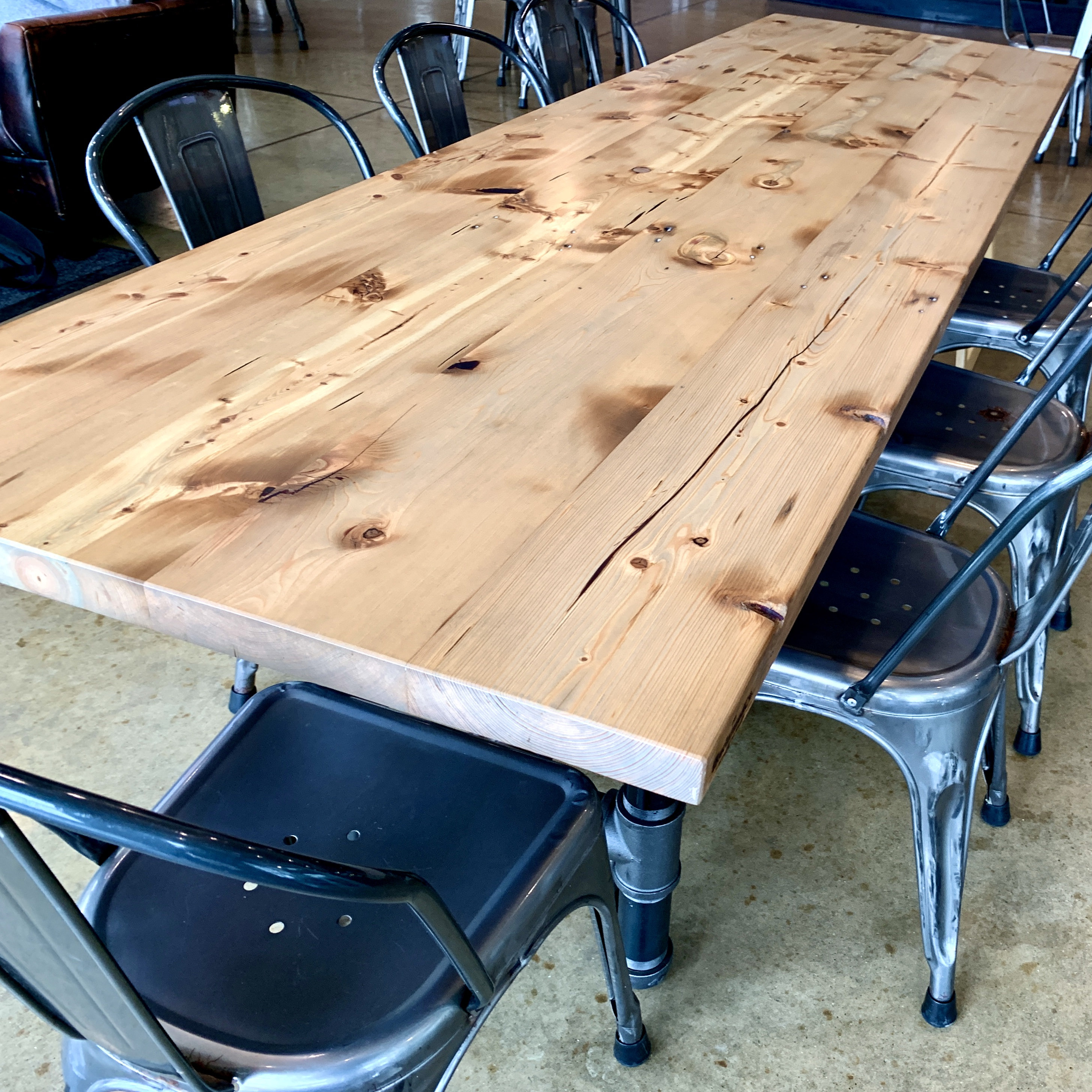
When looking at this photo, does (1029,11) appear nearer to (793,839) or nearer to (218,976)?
(793,839)

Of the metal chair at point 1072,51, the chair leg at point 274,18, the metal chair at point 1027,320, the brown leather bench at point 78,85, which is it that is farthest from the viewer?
the chair leg at point 274,18

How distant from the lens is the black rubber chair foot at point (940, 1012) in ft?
4.03

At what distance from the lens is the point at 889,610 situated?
118cm

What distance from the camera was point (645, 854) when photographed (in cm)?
105

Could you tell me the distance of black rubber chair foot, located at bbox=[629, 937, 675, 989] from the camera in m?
1.24

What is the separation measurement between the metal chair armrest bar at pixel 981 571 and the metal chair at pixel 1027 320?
2.55 ft

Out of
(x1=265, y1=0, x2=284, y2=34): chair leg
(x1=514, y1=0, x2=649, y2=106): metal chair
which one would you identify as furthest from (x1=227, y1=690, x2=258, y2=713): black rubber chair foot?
(x1=265, y1=0, x2=284, y2=34): chair leg

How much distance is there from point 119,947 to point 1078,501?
208cm

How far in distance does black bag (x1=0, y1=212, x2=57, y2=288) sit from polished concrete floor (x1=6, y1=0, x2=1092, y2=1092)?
1523 millimetres

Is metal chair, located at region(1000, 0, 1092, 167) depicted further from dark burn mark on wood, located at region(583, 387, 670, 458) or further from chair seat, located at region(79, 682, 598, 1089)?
chair seat, located at region(79, 682, 598, 1089)

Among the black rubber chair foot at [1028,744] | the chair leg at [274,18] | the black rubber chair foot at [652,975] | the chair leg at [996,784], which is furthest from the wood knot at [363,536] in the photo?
the chair leg at [274,18]

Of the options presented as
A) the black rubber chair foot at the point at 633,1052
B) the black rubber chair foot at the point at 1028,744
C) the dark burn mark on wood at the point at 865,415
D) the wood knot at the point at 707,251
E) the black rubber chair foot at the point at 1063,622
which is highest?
the wood knot at the point at 707,251

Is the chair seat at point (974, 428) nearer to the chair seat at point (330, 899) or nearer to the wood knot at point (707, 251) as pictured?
the wood knot at point (707, 251)

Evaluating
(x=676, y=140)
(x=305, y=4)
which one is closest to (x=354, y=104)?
(x=305, y=4)
